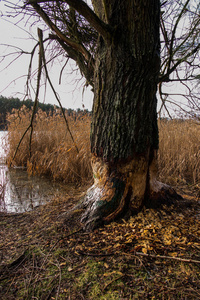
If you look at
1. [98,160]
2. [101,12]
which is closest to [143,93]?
[98,160]

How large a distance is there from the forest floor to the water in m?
1.06

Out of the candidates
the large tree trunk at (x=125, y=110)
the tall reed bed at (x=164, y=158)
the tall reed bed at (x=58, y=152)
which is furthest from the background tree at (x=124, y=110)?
the tall reed bed at (x=164, y=158)

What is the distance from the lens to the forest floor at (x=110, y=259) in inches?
39.9

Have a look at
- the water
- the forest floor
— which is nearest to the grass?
the forest floor

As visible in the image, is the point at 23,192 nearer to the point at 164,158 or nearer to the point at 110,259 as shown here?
the point at 110,259

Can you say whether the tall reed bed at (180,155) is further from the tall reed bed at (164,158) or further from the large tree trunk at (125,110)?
the large tree trunk at (125,110)

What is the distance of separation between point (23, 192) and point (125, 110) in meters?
2.57

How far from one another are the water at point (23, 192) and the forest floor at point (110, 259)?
3.48ft

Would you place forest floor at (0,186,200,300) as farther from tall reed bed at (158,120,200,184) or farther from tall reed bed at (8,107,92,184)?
tall reed bed at (158,120,200,184)

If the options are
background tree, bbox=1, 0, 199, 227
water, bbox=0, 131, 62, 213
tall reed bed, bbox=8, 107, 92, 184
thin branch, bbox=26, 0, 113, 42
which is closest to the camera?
thin branch, bbox=26, 0, 113, 42

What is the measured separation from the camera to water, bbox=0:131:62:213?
2.72 meters

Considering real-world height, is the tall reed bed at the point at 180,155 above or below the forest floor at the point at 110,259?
above

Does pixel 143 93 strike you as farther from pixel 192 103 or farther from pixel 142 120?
pixel 192 103

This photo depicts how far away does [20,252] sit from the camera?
1.44 m
